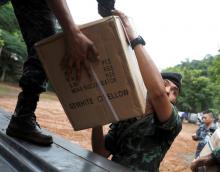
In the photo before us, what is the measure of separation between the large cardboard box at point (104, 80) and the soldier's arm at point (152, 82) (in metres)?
0.12

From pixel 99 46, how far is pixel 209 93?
52631 mm

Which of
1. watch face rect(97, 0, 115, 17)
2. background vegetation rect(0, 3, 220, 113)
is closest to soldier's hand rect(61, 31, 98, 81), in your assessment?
watch face rect(97, 0, 115, 17)

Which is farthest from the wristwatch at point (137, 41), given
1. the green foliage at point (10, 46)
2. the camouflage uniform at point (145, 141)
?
the green foliage at point (10, 46)

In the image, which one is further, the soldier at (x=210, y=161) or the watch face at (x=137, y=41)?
the soldier at (x=210, y=161)

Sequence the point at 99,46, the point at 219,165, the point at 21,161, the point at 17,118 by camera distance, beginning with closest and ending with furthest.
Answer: the point at 21,161
the point at 99,46
the point at 17,118
the point at 219,165

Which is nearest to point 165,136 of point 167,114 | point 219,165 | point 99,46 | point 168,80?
point 167,114

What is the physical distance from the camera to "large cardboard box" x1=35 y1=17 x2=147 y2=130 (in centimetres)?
204

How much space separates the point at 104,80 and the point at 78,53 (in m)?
0.21

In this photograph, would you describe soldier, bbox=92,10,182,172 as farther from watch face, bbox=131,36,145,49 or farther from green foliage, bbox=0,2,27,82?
green foliage, bbox=0,2,27,82

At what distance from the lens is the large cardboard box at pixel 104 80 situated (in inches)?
80.4

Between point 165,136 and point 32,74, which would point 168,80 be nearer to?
point 165,136

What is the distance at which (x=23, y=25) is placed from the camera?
8.00ft

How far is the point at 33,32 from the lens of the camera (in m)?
2.38

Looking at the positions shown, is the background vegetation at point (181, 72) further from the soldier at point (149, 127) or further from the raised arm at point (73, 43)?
the raised arm at point (73, 43)
